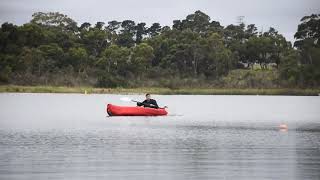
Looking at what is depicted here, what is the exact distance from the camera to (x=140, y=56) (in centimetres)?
12075

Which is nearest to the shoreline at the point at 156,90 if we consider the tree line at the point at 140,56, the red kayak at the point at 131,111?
the tree line at the point at 140,56

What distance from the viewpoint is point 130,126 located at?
40.4 meters

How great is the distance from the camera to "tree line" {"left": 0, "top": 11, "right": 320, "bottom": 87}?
11267 cm

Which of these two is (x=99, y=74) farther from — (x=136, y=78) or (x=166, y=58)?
(x=166, y=58)

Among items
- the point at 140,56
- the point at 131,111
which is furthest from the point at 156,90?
the point at 131,111

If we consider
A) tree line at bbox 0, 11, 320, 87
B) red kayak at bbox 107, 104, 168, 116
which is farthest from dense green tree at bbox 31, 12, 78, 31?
red kayak at bbox 107, 104, 168, 116

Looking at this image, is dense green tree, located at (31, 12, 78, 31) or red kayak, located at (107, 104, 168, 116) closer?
red kayak, located at (107, 104, 168, 116)

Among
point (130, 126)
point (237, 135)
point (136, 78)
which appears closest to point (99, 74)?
point (136, 78)

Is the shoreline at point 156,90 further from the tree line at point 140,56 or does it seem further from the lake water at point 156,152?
the lake water at point 156,152

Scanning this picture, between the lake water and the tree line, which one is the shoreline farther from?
the lake water

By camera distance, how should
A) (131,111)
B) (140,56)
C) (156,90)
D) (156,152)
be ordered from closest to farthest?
(156,152) < (131,111) < (156,90) < (140,56)

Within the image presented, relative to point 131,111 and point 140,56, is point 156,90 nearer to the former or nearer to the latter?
point 140,56

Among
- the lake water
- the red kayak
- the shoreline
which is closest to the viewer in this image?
the lake water

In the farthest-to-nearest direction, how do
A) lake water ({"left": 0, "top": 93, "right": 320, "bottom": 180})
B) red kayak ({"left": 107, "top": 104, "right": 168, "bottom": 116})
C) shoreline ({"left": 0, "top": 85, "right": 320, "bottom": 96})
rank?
shoreline ({"left": 0, "top": 85, "right": 320, "bottom": 96})
red kayak ({"left": 107, "top": 104, "right": 168, "bottom": 116})
lake water ({"left": 0, "top": 93, "right": 320, "bottom": 180})
